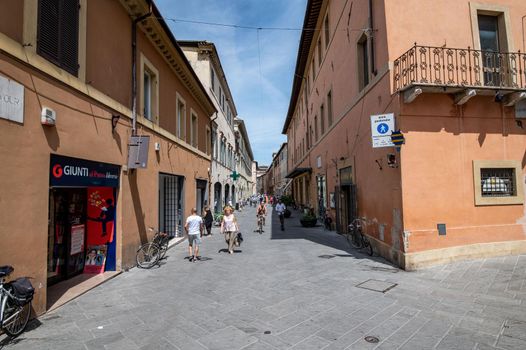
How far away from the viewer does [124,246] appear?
757 centimetres

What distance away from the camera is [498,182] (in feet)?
26.6

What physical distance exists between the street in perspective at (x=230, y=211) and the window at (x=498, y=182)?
0.04 m

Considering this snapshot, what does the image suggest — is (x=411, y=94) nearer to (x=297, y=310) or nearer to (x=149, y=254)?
(x=297, y=310)

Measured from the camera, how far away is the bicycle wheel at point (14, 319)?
3.88 metres

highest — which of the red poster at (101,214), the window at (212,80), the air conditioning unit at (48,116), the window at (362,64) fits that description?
the window at (212,80)

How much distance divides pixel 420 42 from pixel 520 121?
11.5 ft

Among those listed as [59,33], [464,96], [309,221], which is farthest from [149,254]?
[309,221]

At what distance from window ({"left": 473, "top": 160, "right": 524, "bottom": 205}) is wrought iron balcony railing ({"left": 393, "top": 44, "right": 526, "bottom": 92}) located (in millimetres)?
1948

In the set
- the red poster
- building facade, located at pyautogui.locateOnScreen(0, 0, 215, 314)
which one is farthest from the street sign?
the red poster

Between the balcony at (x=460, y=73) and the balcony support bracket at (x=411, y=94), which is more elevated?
Result: the balcony at (x=460, y=73)

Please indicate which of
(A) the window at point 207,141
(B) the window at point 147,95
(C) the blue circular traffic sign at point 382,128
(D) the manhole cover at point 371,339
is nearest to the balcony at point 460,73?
(C) the blue circular traffic sign at point 382,128

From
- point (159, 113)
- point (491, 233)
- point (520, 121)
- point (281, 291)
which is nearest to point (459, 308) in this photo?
point (281, 291)

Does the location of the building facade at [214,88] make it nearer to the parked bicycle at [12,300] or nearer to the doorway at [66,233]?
the doorway at [66,233]

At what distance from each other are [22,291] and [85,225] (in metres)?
3.69
